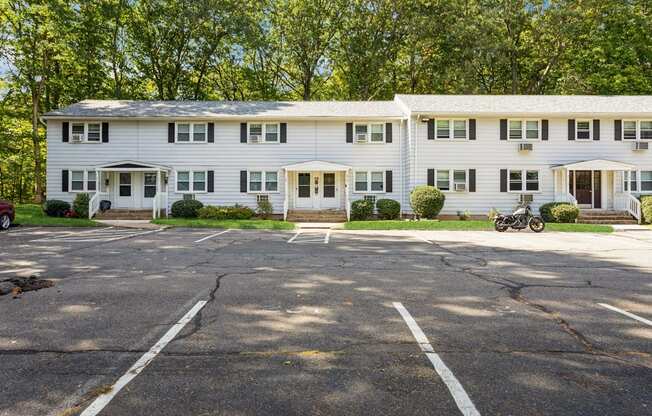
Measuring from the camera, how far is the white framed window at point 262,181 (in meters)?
24.0

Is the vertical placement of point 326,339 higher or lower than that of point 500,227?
lower

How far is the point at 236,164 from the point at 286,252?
14408 mm

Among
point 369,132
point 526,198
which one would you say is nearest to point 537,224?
point 526,198

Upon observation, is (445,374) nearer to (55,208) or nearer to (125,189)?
(55,208)

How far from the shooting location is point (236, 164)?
24.1 m

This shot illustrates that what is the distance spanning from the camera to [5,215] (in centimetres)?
1648

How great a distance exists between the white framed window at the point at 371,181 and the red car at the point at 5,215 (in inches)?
665

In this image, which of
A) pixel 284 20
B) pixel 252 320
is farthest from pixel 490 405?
pixel 284 20

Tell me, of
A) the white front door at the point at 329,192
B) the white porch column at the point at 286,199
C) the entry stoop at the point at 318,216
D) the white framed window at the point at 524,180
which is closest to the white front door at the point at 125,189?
the white porch column at the point at 286,199

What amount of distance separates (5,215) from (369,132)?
60.4 feet

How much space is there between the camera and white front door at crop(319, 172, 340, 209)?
24.3 meters

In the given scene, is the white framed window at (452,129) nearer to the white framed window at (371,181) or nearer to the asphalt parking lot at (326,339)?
the white framed window at (371,181)

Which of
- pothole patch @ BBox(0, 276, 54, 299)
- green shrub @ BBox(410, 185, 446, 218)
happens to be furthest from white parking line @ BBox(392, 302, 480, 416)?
green shrub @ BBox(410, 185, 446, 218)

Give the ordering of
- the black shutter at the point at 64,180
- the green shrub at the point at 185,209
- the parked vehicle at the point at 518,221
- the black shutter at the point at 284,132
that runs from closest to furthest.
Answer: the parked vehicle at the point at 518,221 < the green shrub at the point at 185,209 < the black shutter at the point at 64,180 < the black shutter at the point at 284,132
